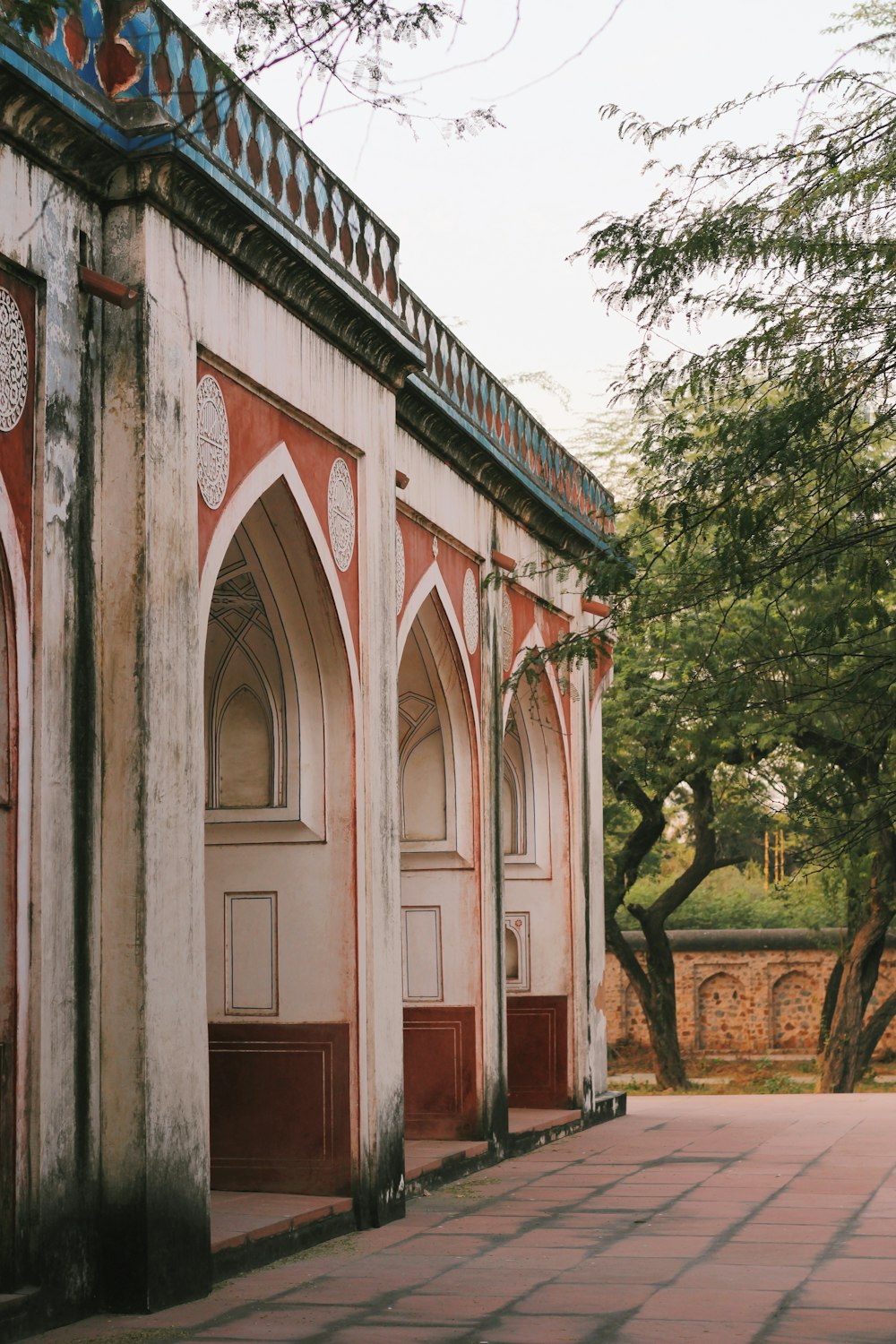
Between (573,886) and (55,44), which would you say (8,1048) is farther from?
(573,886)

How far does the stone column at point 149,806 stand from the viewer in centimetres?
511

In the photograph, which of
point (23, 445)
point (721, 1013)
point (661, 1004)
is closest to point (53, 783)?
point (23, 445)

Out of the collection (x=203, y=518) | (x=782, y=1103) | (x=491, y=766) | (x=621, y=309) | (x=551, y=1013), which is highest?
(x=621, y=309)

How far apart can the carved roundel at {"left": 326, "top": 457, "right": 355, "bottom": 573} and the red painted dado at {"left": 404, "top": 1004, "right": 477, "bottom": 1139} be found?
3.18m

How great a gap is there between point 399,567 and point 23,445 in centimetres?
341

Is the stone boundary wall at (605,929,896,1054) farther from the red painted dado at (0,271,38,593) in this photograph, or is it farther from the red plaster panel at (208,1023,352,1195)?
the red painted dado at (0,271,38,593)

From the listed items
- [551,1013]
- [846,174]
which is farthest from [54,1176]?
[551,1013]

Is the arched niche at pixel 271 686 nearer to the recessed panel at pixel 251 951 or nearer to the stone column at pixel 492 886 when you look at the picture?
the recessed panel at pixel 251 951

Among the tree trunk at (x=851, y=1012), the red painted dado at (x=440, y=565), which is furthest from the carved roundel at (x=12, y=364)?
the tree trunk at (x=851, y=1012)

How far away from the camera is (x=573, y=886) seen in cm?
1153

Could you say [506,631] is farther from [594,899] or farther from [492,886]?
[594,899]

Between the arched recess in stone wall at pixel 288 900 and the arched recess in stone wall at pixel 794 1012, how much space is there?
63.1 feet

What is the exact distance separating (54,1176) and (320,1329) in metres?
0.95

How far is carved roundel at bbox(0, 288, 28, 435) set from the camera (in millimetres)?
4871
